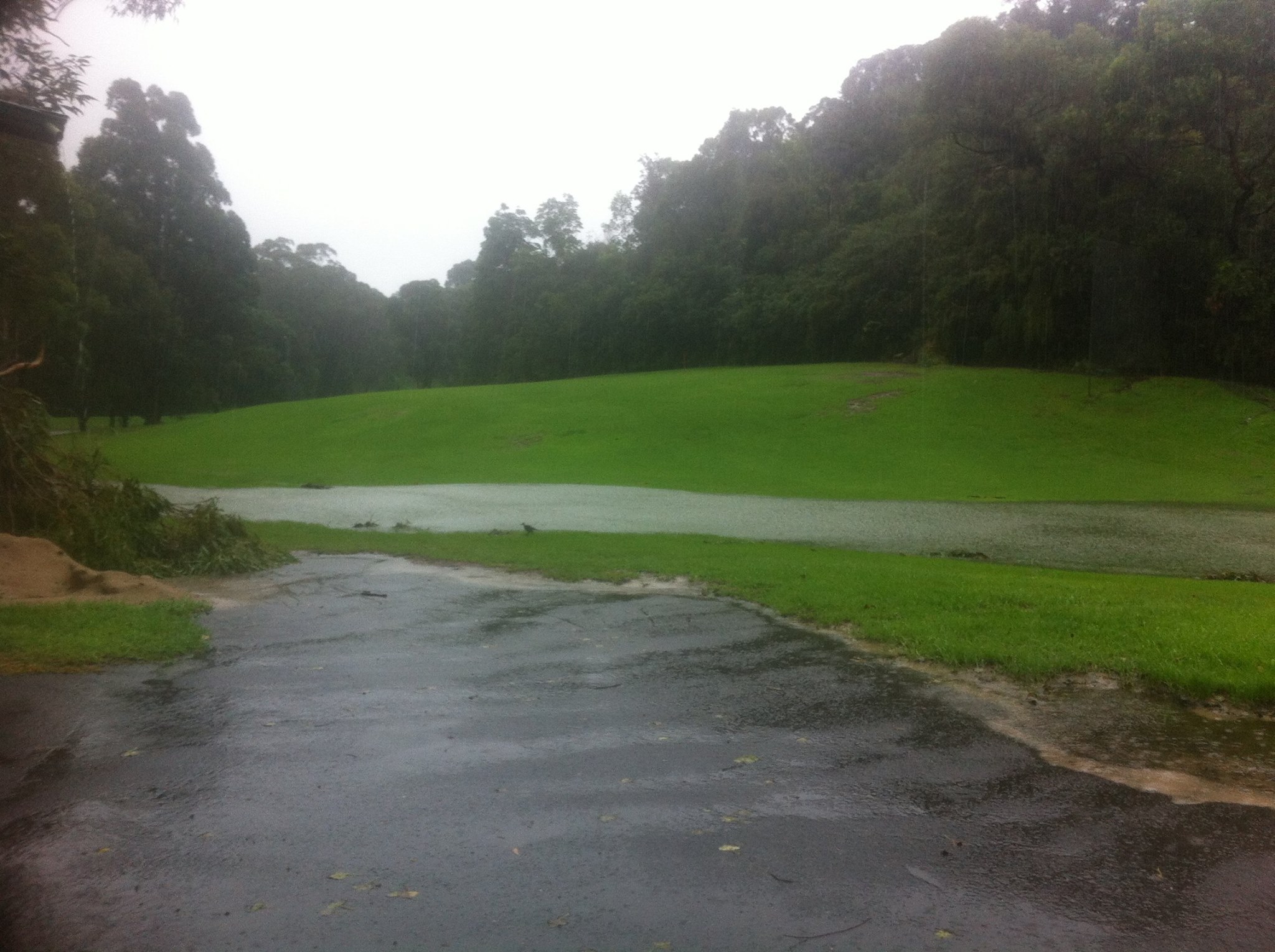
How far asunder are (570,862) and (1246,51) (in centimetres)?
3378

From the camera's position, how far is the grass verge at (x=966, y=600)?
756 centimetres

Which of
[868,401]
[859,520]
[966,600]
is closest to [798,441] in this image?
[868,401]

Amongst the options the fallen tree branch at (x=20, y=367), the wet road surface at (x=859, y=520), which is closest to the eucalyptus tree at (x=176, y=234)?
the wet road surface at (x=859, y=520)

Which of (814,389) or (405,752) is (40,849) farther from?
(814,389)

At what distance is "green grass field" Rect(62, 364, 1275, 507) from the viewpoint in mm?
28531

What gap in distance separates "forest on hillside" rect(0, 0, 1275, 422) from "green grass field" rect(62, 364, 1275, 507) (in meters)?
3.01

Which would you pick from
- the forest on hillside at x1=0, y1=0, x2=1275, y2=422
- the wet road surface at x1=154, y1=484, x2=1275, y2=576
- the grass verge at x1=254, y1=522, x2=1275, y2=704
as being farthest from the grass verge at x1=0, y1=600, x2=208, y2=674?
the wet road surface at x1=154, y1=484, x2=1275, y2=576

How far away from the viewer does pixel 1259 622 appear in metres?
8.73

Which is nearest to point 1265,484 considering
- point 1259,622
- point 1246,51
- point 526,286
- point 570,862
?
point 1246,51

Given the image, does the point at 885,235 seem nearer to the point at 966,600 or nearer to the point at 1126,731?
the point at 966,600

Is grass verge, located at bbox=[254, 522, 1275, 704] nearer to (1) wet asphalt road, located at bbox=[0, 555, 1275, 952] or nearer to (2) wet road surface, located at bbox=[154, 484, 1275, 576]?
(1) wet asphalt road, located at bbox=[0, 555, 1275, 952]

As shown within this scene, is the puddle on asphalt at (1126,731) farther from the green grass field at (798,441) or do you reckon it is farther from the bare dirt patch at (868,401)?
the bare dirt patch at (868,401)

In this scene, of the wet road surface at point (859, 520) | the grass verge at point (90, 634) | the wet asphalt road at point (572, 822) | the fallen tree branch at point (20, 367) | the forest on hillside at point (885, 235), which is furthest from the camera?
the forest on hillside at point (885, 235)

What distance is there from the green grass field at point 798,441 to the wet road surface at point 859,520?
2807mm
